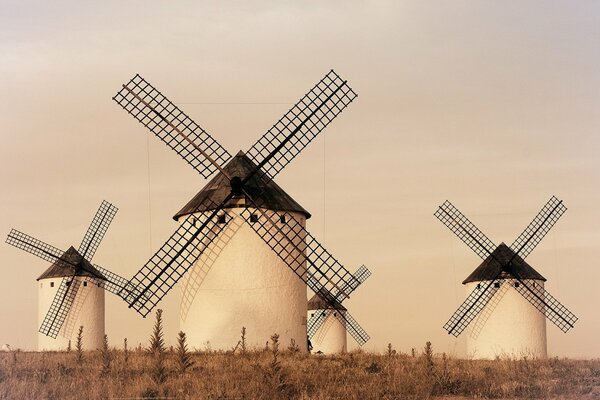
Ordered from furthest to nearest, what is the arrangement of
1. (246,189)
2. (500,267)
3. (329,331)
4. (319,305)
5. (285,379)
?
(319,305) < (329,331) < (500,267) < (246,189) < (285,379)

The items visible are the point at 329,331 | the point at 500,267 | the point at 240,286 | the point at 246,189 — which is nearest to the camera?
the point at 240,286

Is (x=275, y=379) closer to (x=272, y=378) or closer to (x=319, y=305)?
(x=272, y=378)

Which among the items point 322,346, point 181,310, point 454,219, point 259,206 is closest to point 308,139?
point 259,206

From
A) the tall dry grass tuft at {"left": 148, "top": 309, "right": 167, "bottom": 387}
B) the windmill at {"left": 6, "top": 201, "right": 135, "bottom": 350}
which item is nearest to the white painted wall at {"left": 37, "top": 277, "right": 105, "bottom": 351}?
the windmill at {"left": 6, "top": 201, "right": 135, "bottom": 350}

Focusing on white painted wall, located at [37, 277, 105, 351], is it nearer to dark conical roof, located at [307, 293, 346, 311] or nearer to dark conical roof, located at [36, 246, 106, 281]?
dark conical roof, located at [36, 246, 106, 281]

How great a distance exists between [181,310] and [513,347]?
15144mm

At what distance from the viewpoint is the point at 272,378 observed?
17.7 metres

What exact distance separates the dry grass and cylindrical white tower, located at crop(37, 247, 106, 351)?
56.3 ft

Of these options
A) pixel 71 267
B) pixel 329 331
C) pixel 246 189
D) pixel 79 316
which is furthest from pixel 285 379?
pixel 329 331

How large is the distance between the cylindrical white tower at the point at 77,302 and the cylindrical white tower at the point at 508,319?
16.5 m

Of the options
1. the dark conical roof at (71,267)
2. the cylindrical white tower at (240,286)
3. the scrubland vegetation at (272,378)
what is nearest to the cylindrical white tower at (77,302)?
the dark conical roof at (71,267)

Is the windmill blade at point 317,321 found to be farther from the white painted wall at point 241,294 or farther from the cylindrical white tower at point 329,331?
the white painted wall at point 241,294

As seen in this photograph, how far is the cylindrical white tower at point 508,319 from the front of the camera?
37.9m

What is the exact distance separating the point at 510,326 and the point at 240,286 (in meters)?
14.6
